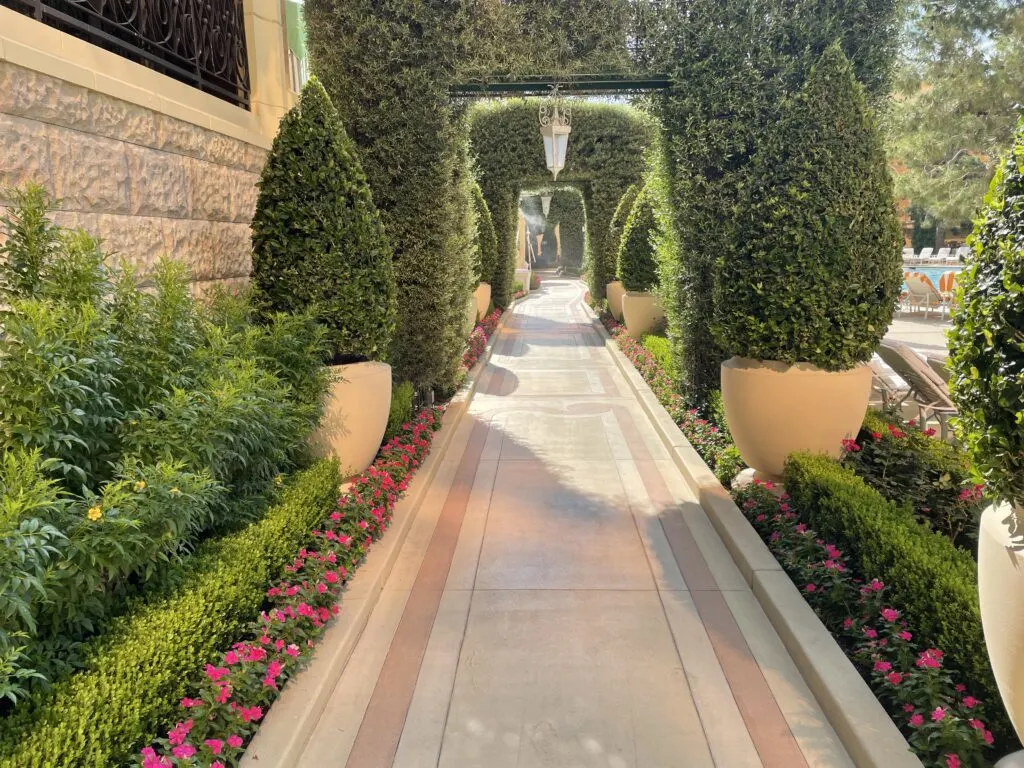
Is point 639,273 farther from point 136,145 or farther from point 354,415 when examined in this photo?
point 136,145

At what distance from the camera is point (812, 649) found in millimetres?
2877

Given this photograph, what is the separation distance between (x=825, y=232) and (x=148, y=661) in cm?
429

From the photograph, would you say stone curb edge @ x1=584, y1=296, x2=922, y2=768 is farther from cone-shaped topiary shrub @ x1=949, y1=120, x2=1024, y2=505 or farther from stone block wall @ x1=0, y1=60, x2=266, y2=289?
stone block wall @ x1=0, y1=60, x2=266, y2=289

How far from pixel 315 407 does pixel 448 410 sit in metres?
3.74

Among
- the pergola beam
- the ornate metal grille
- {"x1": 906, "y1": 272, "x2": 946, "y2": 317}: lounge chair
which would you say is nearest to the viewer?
the ornate metal grille

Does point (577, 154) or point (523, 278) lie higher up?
point (577, 154)

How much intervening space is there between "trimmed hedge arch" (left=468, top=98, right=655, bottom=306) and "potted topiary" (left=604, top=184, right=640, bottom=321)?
14.5 inches

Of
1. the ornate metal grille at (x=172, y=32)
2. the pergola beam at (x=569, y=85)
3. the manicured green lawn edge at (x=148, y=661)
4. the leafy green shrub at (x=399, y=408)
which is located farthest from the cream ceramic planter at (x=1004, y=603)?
the pergola beam at (x=569, y=85)

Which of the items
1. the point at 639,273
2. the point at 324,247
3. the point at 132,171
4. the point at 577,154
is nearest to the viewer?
the point at 132,171

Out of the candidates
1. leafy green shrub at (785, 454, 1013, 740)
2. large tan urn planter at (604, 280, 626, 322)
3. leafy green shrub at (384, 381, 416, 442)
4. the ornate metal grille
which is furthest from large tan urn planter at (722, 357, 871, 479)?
large tan urn planter at (604, 280, 626, 322)

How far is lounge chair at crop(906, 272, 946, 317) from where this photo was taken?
58.7 ft

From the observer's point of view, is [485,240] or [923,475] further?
[485,240]

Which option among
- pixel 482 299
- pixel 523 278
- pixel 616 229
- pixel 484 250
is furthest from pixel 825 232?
pixel 523 278

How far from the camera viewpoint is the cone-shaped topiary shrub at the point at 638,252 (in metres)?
11.0
